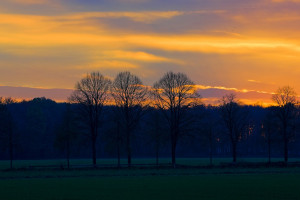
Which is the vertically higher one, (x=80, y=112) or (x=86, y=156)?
(x=80, y=112)

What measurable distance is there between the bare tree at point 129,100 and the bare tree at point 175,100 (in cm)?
381

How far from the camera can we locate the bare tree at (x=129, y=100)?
290 feet

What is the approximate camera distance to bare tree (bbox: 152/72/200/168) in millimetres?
90312

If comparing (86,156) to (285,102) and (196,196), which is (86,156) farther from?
(196,196)

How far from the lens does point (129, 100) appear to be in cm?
8950

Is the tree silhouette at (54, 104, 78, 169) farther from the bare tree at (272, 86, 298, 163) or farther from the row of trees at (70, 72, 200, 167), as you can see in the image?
the bare tree at (272, 86, 298, 163)

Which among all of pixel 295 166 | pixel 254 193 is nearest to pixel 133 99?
pixel 295 166

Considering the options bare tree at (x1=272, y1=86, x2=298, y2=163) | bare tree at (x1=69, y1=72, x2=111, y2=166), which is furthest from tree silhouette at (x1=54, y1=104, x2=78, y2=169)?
bare tree at (x1=272, y1=86, x2=298, y2=163)

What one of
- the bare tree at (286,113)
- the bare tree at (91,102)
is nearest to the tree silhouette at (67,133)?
the bare tree at (91,102)

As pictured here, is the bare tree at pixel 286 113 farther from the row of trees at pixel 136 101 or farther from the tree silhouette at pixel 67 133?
the tree silhouette at pixel 67 133

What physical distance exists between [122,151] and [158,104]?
12598 mm

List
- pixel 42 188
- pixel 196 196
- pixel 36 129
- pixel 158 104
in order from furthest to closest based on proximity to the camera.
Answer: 1. pixel 36 129
2. pixel 158 104
3. pixel 42 188
4. pixel 196 196

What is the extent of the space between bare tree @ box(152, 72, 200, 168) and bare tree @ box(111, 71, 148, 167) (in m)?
3.81

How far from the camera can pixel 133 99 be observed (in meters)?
89.7
